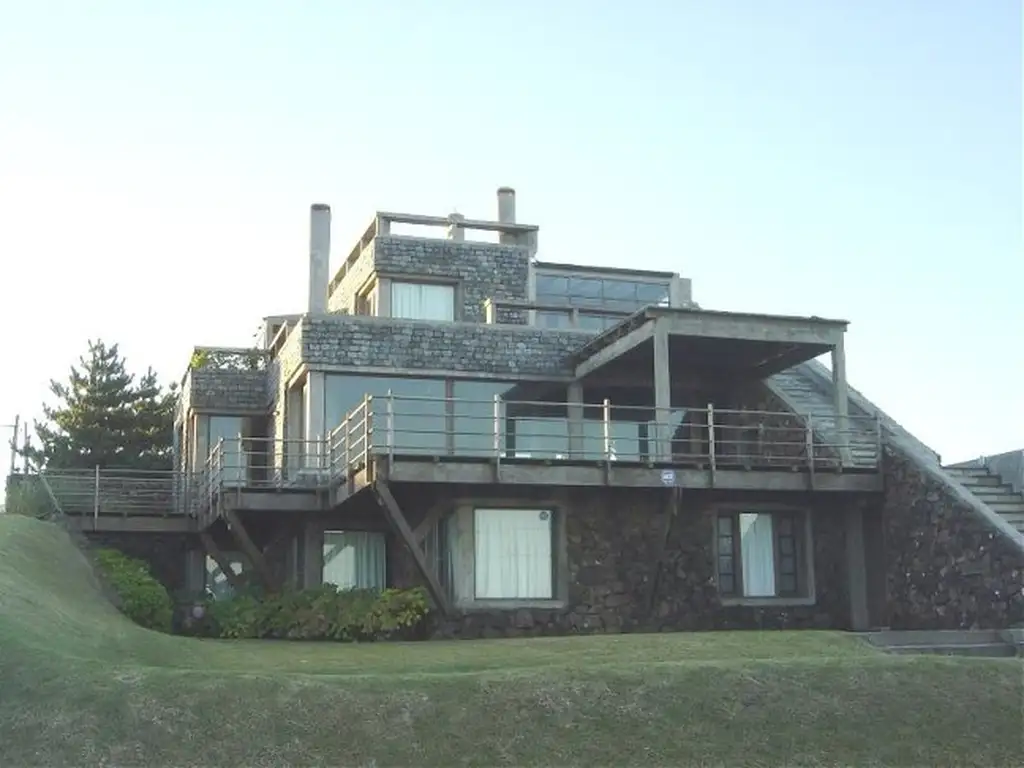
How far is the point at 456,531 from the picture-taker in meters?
20.6

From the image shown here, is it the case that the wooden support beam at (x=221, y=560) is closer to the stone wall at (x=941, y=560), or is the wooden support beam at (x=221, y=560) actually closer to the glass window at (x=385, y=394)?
the glass window at (x=385, y=394)

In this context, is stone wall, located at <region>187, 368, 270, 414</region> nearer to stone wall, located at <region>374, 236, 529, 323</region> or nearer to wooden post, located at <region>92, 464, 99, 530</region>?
wooden post, located at <region>92, 464, 99, 530</region>

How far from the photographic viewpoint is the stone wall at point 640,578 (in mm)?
20266

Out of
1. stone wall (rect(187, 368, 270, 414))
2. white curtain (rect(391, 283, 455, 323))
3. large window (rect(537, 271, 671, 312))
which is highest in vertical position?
large window (rect(537, 271, 671, 312))

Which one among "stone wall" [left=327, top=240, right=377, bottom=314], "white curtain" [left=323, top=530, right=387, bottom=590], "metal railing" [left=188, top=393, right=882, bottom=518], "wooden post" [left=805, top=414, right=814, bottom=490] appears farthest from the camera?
"stone wall" [left=327, top=240, right=377, bottom=314]

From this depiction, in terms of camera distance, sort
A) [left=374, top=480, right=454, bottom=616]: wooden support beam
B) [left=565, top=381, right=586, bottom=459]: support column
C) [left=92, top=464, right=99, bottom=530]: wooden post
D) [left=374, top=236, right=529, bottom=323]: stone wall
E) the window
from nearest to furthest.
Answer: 1. [left=374, top=480, right=454, bottom=616]: wooden support beam
2. the window
3. [left=565, top=381, right=586, bottom=459]: support column
4. [left=92, top=464, right=99, bottom=530]: wooden post
5. [left=374, top=236, right=529, bottom=323]: stone wall

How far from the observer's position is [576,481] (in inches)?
771

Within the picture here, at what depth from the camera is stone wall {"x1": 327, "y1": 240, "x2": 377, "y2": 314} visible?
2625 centimetres

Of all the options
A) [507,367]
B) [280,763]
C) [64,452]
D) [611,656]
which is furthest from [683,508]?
[64,452]

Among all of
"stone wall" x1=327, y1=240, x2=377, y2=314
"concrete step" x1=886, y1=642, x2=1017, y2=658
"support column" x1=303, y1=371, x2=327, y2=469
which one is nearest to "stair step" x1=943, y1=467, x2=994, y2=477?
"concrete step" x1=886, y1=642, x2=1017, y2=658

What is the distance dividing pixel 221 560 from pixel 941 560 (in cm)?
1248

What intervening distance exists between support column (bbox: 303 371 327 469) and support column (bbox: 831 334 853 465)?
28.1ft

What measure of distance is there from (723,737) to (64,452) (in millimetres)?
31662

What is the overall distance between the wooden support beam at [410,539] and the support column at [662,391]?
378 cm
